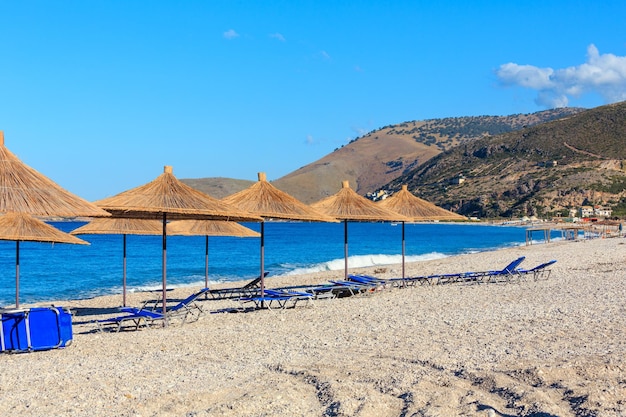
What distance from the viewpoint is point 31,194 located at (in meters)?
7.67

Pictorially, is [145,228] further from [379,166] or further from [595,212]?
[379,166]

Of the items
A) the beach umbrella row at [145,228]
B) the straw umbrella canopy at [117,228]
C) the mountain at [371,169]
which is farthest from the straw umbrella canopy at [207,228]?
the mountain at [371,169]

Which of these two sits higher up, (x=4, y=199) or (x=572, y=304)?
(x=4, y=199)

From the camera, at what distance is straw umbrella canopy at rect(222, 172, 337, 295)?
11.7m

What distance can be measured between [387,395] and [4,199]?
4.80m

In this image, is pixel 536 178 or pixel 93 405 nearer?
pixel 93 405

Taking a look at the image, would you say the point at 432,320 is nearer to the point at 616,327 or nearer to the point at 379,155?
the point at 616,327

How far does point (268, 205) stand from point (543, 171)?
83.4 metres

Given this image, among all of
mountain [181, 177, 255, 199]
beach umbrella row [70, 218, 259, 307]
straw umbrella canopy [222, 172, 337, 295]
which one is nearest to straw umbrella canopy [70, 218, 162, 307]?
beach umbrella row [70, 218, 259, 307]

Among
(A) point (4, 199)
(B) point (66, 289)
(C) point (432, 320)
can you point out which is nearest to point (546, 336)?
(C) point (432, 320)

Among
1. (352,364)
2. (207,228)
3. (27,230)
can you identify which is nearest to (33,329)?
(352,364)

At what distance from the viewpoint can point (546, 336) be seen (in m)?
7.70

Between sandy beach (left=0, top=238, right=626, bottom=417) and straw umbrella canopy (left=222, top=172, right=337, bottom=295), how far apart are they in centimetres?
166

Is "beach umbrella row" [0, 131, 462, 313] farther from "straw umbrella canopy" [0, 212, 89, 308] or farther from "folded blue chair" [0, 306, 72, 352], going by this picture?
"folded blue chair" [0, 306, 72, 352]
